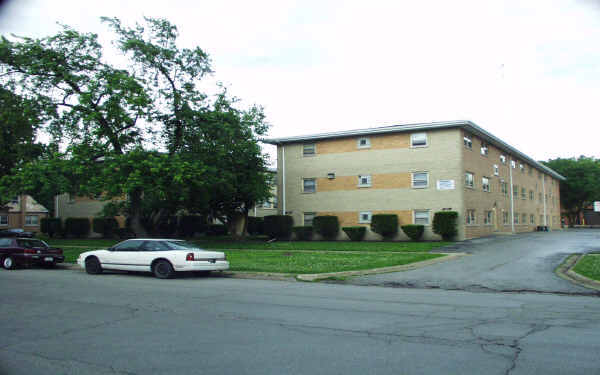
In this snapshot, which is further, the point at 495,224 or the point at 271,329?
the point at 495,224

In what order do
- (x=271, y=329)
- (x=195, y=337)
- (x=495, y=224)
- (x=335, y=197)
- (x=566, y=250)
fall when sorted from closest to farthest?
(x=195, y=337) → (x=271, y=329) → (x=566, y=250) → (x=335, y=197) → (x=495, y=224)

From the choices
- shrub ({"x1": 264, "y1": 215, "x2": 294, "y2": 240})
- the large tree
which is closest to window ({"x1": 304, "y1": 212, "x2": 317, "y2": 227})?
shrub ({"x1": 264, "y1": 215, "x2": 294, "y2": 240})

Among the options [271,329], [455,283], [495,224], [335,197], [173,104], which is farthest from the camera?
[495,224]

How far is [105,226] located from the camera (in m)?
42.8

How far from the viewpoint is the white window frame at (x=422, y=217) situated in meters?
29.8

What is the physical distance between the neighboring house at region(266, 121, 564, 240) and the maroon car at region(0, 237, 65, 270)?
1817 centimetres

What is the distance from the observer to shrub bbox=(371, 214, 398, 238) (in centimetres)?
3009

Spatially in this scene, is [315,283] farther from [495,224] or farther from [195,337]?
[495,224]

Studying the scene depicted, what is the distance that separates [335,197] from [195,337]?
26809 millimetres

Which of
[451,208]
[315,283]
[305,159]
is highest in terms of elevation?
[305,159]

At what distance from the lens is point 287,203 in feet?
115

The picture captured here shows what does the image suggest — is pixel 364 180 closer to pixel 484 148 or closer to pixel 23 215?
pixel 484 148

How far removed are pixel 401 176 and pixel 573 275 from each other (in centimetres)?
1766

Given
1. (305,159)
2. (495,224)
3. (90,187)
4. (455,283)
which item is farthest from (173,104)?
(495,224)
